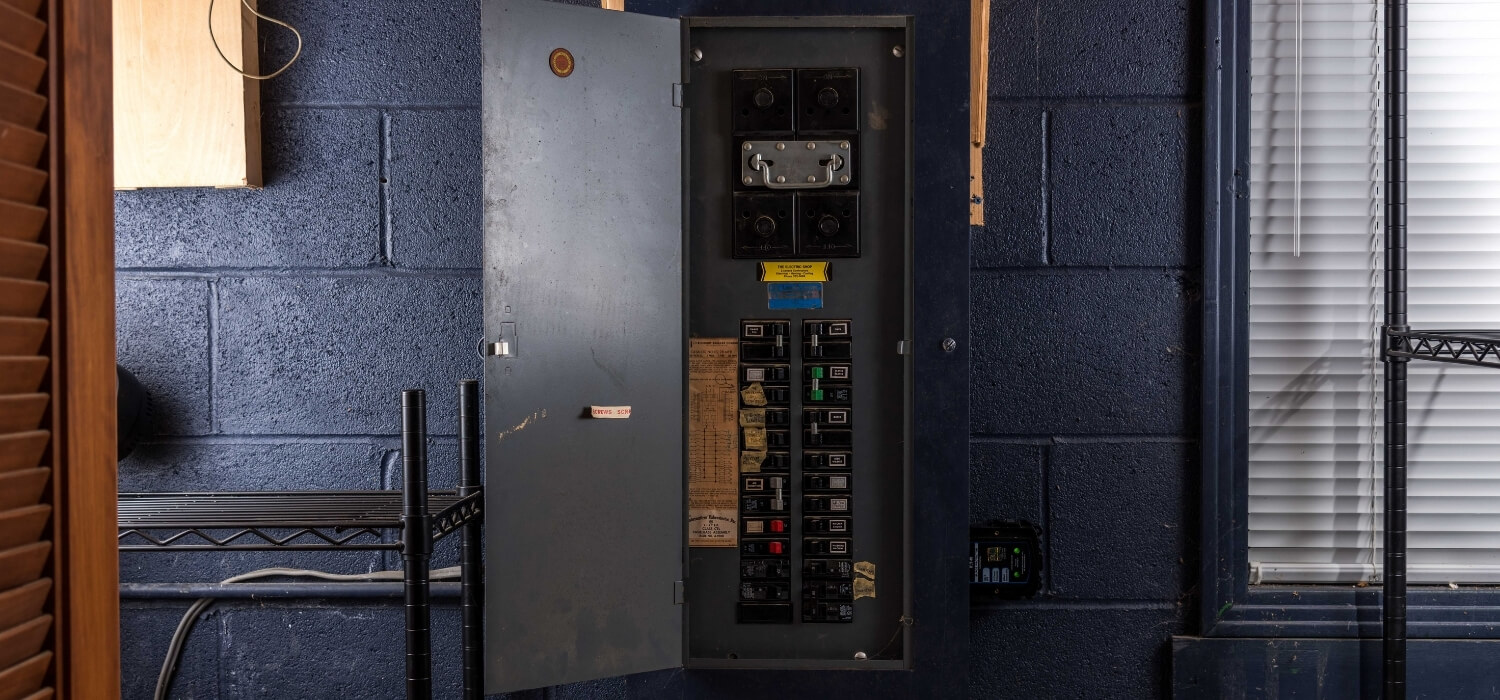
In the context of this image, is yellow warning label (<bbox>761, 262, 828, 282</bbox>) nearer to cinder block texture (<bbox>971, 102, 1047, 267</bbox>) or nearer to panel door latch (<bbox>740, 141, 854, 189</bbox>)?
panel door latch (<bbox>740, 141, 854, 189</bbox>)

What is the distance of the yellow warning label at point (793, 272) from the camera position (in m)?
1.28

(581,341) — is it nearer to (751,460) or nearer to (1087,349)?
(751,460)

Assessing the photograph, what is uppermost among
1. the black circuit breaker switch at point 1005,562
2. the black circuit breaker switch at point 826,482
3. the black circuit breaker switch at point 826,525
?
the black circuit breaker switch at point 826,482

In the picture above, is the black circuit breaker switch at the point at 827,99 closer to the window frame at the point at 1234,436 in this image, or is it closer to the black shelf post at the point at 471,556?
the black shelf post at the point at 471,556

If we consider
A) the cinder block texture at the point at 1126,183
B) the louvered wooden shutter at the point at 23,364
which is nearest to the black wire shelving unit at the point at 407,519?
the louvered wooden shutter at the point at 23,364

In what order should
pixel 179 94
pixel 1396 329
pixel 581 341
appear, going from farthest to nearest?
pixel 179 94 → pixel 1396 329 → pixel 581 341

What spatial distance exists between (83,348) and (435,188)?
3.39 ft

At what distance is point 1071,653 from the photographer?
1625 millimetres

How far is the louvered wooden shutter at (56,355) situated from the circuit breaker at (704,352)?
21.6 inches

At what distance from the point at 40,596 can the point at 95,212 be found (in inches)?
11.9

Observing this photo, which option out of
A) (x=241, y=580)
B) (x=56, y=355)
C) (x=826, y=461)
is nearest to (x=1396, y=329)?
(x=826, y=461)

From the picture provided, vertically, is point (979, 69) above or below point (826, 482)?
above

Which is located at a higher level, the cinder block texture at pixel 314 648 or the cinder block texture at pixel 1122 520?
the cinder block texture at pixel 1122 520

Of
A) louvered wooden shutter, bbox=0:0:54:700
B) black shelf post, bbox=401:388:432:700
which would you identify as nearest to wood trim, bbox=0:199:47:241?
louvered wooden shutter, bbox=0:0:54:700
